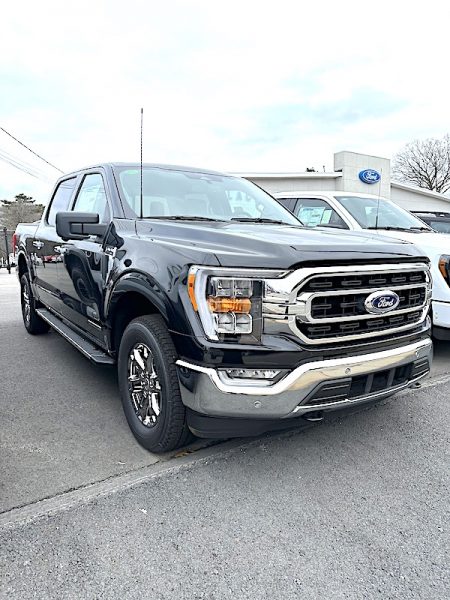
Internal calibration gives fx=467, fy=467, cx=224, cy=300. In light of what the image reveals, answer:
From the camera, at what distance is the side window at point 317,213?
5941 mm

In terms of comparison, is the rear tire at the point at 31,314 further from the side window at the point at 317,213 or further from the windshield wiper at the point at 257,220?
the side window at the point at 317,213

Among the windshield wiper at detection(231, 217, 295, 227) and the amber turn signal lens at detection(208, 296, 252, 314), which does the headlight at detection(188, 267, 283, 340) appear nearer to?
the amber turn signal lens at detection(208, 296, 252, 314)

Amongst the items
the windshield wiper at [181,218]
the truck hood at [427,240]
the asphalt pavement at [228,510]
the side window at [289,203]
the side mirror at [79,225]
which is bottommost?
the asphalt pavement at [228,510]

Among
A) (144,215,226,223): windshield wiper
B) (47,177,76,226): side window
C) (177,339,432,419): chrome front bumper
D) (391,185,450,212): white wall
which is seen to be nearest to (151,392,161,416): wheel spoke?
(177,339,432,419): chrome front bumper

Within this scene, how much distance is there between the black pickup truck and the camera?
2326 mm

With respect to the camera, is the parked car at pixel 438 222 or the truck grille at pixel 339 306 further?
the parked car at pixel 438 222

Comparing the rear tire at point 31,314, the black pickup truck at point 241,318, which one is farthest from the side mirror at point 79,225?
the rear tire at point 31,314

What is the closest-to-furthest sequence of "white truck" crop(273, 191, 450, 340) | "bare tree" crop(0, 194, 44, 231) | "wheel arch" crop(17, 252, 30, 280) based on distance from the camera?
"white truck" crop(273, 191, 450, 340), "wheel arch" crop(17, 252, 30, 280), "bare tree" crop(0, 194, 44, 231)

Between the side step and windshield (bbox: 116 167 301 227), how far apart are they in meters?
1.11

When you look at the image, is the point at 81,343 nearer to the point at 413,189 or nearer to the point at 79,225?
the point at 79,225

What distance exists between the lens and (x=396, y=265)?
2688mm

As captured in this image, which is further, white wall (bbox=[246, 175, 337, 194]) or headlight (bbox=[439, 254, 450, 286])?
white wall (bbox=[246, 175, 337, 194])

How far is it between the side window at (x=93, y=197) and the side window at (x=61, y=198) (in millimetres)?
352

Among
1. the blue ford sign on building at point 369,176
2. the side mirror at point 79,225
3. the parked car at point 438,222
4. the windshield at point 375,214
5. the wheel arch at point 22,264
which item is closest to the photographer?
the side mirror at point 79,225
